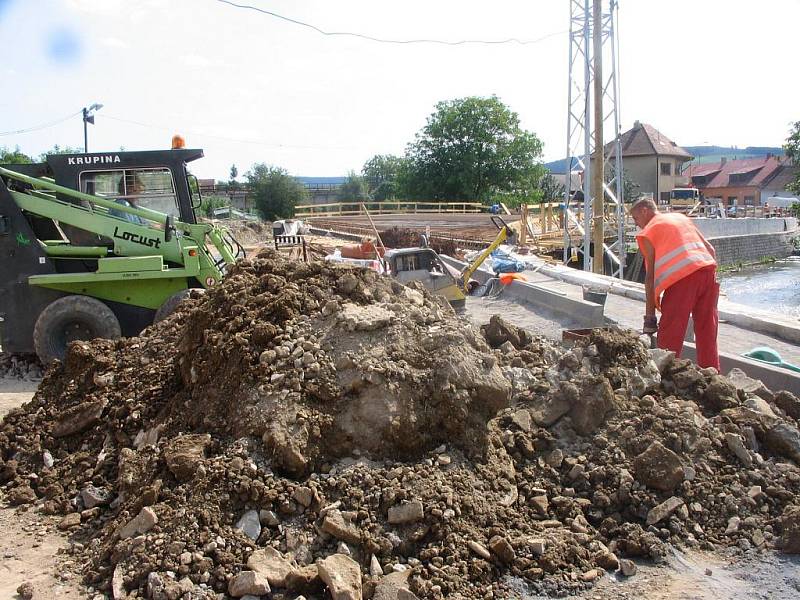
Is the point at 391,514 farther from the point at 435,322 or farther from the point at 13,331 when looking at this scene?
the point at 13,331

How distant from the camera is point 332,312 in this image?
455cm

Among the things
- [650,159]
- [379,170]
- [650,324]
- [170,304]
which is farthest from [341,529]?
[379,170]

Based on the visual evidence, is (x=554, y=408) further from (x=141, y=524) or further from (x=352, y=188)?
(x=352, y=188)

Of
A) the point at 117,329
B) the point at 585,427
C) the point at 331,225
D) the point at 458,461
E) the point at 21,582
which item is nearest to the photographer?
the point at 21,582

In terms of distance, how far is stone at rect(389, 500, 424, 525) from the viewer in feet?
11.2

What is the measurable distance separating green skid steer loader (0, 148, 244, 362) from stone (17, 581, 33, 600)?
4.75m

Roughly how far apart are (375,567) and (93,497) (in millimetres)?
1966

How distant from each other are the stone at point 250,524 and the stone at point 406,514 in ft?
2.19

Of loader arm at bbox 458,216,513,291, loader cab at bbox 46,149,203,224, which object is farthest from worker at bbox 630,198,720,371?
loader cab at bbox 46,149,203,224

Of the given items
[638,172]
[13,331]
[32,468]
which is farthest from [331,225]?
[638,172]

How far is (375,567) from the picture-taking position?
3240 mm

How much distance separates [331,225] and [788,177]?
51.6 meters

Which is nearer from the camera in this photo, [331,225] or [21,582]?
[21,582]

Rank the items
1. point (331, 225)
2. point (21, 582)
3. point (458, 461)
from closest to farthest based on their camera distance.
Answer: point (21, 582)
point (458, 461)
point (331, 225)
